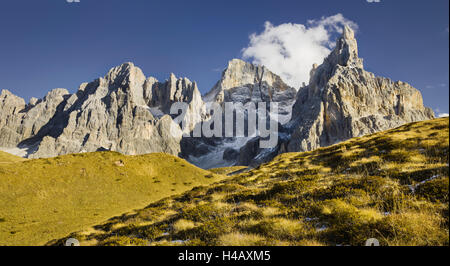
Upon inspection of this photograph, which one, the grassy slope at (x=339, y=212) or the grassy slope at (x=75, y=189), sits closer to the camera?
the grassy slope at (x=339, y=212)

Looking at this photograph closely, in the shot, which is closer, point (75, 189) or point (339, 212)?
point (339, 212)

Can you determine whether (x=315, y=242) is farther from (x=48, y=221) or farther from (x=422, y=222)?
(x=48, y=221)

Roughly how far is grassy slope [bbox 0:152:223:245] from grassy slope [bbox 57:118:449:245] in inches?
494

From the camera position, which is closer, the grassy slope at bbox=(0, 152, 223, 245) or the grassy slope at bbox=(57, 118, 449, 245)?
the grassy slope at bbox=(57, 118, 449, 245)

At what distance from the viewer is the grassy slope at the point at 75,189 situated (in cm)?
2455

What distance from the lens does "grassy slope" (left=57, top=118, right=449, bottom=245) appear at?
25.8 ft

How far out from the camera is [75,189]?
34656 mm

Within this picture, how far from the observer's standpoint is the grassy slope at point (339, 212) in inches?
310

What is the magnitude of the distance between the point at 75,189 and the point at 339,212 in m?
36.2

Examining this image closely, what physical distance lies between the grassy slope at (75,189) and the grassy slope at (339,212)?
1255 centimetres

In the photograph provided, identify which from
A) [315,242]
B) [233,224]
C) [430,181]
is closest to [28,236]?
[233,224]

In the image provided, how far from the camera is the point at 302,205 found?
1169cm

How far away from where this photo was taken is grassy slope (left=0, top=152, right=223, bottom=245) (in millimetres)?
24547
